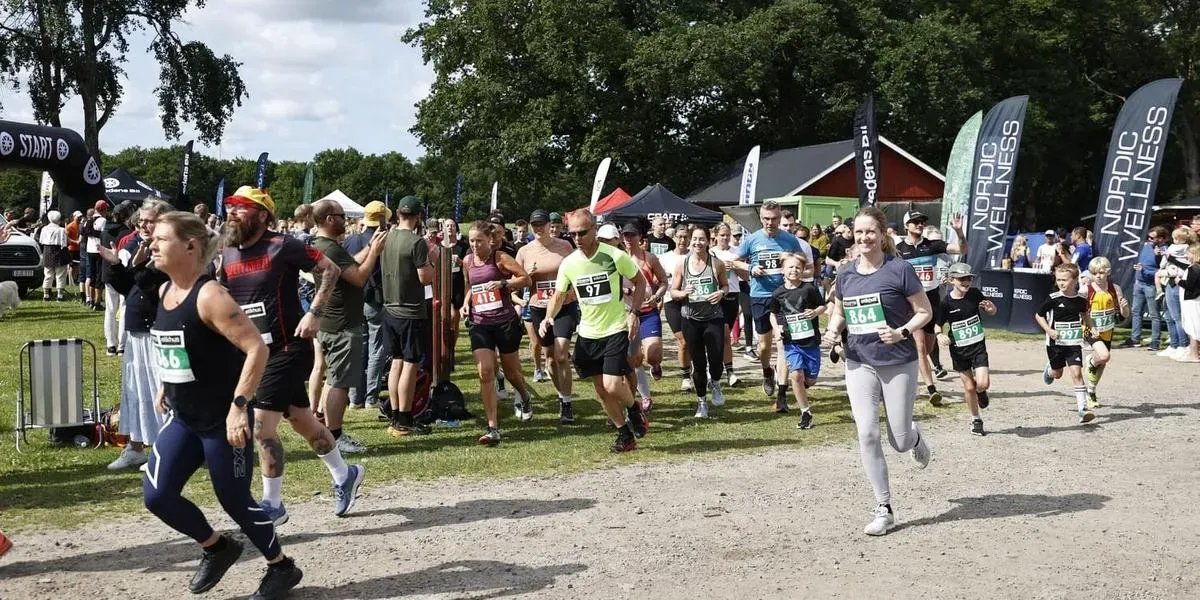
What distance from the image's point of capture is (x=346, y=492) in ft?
21.4

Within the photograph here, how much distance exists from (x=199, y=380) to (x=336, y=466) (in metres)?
1.87

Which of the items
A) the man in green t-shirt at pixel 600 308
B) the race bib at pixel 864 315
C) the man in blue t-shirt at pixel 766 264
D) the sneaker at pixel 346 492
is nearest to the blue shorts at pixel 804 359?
the man in blue t-shirt at pixel 766 264

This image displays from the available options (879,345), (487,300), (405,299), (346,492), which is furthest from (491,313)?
(879,345)

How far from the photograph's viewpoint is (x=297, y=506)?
6809 mm

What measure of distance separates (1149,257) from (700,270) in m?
9.83

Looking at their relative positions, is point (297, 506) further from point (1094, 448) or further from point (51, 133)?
point (51, 133)

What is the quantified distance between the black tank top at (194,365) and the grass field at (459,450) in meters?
2.26

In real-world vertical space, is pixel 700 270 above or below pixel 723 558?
above

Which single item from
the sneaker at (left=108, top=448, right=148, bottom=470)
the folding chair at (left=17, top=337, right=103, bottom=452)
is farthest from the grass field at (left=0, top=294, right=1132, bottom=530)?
the folding chair at (left=17, top=337, right=103, bottom=452)

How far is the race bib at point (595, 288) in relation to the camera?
8.21 m

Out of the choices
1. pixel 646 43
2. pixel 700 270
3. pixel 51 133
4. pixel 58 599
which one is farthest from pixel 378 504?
pixel 646 43

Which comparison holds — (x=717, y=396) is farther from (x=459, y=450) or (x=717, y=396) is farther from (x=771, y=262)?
(x=459, y=450)

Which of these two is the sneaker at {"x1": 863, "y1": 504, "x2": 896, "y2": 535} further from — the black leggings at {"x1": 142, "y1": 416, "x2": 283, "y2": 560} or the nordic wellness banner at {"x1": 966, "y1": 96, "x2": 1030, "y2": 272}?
the nordic wellness banner at {"x1": 966, "y1": 96, "x2": 1030, "y2": 272}

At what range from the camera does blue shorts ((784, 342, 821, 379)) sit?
32.2ft
